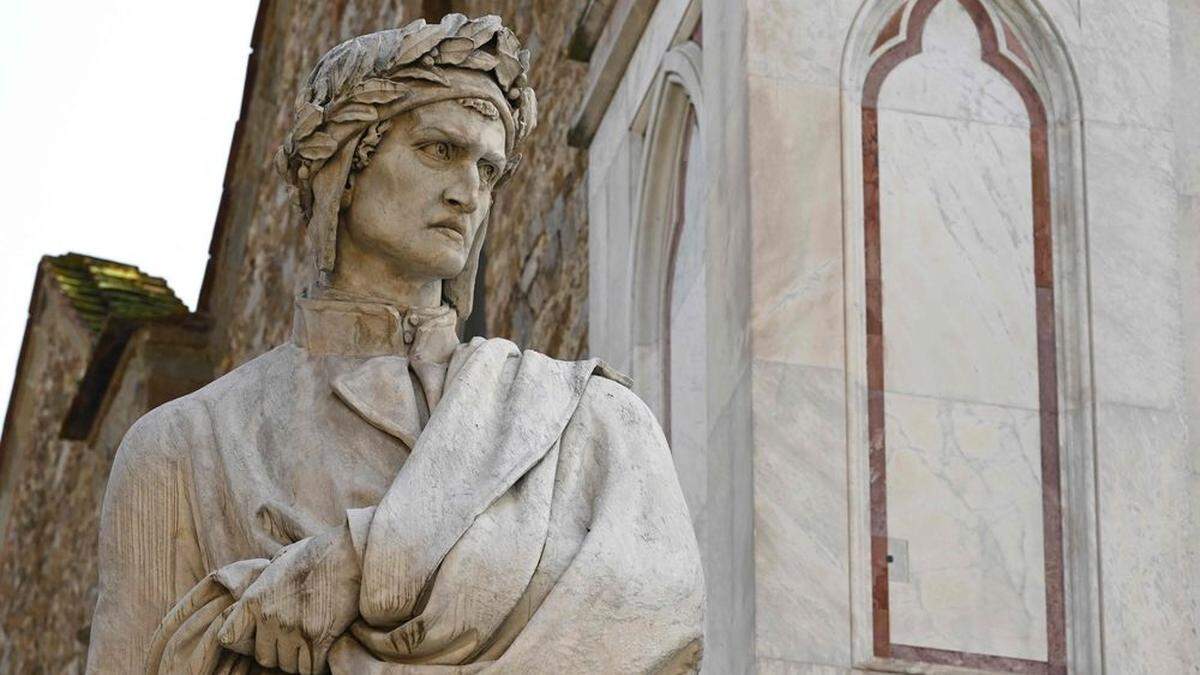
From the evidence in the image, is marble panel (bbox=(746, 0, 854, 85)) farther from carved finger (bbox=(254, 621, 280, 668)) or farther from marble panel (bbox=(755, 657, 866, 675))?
carved finger (bbox=(254, 621, 280, 668))

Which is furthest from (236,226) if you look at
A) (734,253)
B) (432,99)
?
(432,99)

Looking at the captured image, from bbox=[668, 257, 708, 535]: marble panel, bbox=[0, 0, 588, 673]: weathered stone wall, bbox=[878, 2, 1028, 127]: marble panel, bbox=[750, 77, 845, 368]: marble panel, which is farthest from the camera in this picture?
bbox=[0, 0, 588, 673]: weathered stone wall

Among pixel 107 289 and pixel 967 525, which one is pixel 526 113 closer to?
pixel 967 525

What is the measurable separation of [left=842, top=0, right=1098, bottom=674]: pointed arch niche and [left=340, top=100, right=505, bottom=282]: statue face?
6.72 feet

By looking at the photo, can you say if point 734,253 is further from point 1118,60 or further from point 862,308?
point 1118,60

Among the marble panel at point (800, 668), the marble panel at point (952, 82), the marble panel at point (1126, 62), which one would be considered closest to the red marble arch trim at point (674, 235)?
the marble panel at point (952, 82)

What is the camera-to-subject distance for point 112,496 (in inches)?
203

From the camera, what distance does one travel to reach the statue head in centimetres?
522

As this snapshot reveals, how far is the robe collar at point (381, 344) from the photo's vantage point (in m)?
5.17

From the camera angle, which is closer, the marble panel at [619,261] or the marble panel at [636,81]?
the marble panel at [636,81]

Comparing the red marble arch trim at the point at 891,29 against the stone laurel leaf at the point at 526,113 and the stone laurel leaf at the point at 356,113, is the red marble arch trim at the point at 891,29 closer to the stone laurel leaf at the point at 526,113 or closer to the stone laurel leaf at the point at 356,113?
the stone laurel leaf at the point at 526,113

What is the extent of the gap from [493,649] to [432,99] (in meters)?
0.88

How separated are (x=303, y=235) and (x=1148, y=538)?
20.2 ft

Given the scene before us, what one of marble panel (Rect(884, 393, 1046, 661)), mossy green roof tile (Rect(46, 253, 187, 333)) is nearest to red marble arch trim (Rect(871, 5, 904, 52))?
marble panel (Rect(884, 393, 1046, 661))
